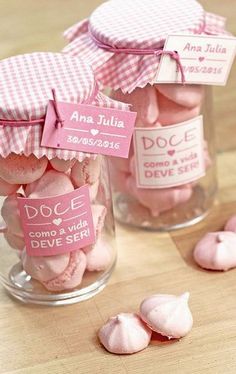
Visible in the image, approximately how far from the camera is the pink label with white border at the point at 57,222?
865 mm

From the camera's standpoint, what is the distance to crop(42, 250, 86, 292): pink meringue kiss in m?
0.92

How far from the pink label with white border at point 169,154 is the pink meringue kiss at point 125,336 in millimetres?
197

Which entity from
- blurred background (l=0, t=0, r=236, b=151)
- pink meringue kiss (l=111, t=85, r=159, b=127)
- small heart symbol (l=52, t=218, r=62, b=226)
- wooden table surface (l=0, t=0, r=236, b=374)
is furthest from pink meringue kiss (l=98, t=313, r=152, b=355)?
blurred background (l=0, t=0, r=236, b=151)

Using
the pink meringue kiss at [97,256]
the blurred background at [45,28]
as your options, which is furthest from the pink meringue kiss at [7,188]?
the blurred background at [45,28]

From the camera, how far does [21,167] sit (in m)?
0.84

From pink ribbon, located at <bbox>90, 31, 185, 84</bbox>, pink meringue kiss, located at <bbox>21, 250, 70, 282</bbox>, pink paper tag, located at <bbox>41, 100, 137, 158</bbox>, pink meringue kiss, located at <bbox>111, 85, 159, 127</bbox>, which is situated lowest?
pink meringue kiss, located at <bbox>21, 250, 70, 282</bbox>

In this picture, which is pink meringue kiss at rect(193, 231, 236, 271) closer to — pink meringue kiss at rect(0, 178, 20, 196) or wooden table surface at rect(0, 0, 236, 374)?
wooden table surface at rect(0, 0, 236, 374)

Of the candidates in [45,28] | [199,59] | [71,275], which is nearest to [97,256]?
[71,275]

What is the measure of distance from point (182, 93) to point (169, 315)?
260mm

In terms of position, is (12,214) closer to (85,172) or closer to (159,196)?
(85,172)

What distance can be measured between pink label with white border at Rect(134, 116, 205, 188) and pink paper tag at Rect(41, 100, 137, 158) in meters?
0.11

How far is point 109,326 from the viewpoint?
0.87m

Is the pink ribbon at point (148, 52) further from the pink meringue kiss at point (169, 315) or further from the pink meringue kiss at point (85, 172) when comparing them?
the pink meringue kiss at point (169, 315)

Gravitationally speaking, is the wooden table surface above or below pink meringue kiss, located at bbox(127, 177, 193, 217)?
below
